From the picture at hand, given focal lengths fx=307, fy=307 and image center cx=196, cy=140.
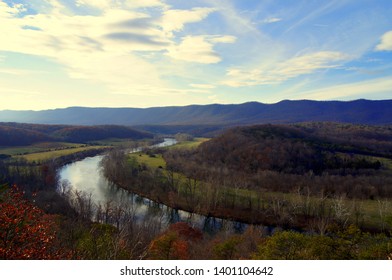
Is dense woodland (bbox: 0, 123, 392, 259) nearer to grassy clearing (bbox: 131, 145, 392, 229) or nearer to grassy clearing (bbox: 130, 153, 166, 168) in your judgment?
grassy clearing (bbox: 131, 145, 392, 229)

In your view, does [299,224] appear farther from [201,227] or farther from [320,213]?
[201,227]

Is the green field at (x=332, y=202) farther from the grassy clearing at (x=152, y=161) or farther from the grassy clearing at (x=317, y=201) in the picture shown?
the grassy clearing at (x=152, y=161)

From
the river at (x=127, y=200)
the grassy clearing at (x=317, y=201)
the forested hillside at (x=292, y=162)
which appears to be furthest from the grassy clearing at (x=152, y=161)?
the grassy clearing at (x=317, y=201)

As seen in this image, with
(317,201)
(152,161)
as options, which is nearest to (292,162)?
(317,201)

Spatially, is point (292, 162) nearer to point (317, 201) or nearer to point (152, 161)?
point (317, 201)

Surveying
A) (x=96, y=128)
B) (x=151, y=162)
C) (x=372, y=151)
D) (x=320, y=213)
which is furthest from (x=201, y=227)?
(x=96, y=128)
